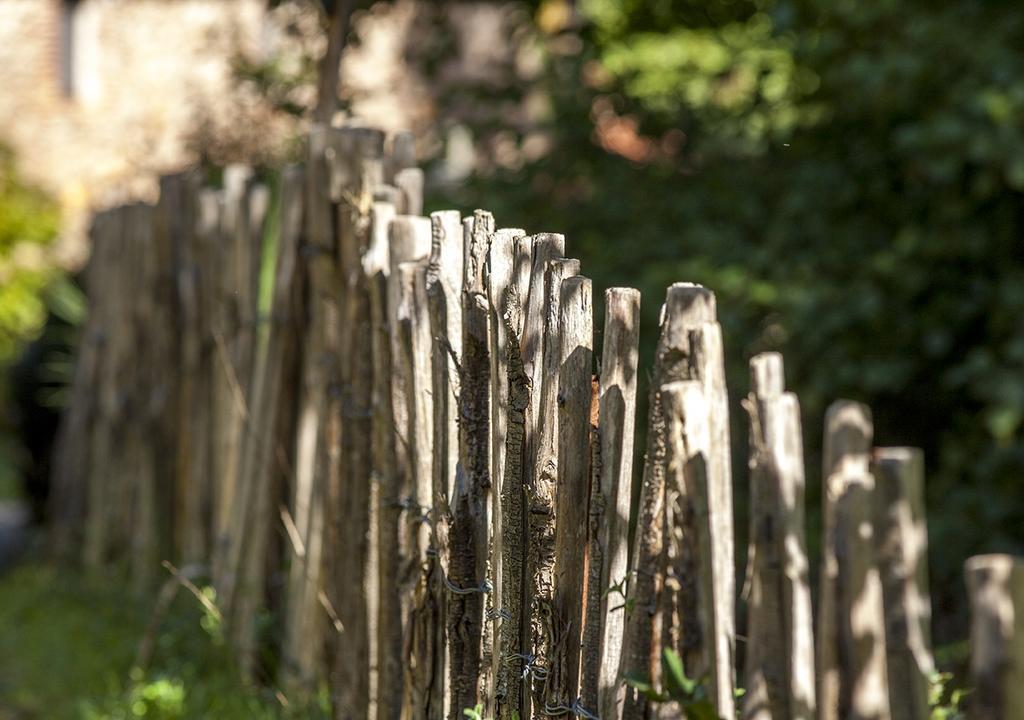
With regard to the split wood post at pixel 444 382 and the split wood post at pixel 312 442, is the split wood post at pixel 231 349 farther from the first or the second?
the split wood post at pixel 444 382

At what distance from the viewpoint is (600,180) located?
6.30 m

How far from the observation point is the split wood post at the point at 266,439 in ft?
12.9

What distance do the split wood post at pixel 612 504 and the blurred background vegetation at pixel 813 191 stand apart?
2.95 m

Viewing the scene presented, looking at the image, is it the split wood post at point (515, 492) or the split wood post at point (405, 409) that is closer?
the split wood post at point (515, 492)

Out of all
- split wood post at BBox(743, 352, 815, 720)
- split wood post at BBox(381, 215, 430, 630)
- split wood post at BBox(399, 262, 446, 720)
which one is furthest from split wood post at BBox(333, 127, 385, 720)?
split wood post at BBox(743, 352, 815, 720)

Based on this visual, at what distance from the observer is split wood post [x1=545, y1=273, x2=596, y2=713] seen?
6.98 ft

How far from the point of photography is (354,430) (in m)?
3.29

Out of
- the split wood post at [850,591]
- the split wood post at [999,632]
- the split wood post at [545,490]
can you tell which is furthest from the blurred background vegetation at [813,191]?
the split wood post at [999,632]

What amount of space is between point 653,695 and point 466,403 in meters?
0.84

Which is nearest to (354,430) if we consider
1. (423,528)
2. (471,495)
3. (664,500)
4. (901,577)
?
(423,528)

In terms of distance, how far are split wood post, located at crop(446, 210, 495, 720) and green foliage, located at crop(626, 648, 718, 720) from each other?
2.37 ft

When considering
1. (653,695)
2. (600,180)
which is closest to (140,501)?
(600,180)

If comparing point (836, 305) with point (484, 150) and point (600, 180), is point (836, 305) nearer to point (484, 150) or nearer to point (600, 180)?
point (600, 180)

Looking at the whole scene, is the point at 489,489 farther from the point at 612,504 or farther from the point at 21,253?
the point at 21,253
